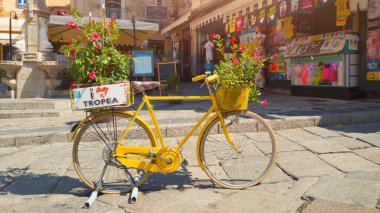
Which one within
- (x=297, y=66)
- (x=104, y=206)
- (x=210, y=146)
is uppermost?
(x=297, y=66)

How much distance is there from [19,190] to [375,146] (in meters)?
4.38

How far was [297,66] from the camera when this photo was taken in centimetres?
1030

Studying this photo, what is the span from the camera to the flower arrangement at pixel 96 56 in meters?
3.33

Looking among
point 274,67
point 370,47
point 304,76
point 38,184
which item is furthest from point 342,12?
point 38,184

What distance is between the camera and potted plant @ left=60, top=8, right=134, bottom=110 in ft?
10.7

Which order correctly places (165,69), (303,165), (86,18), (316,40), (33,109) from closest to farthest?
(303,165)
(33,109)
(316,40)
(86,18)
(165,69)

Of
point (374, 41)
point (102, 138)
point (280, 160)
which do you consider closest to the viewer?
point (102, 138)

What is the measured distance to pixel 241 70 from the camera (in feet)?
11.1

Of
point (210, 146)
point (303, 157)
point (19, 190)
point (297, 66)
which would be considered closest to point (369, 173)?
point (303, 157)

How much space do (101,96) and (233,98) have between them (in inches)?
48.0

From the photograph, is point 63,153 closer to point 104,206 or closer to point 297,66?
point 104,206

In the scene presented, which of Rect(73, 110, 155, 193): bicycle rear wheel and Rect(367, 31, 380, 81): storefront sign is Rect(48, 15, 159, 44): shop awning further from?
Rect(73, 110, 155, 193): bicycle rear wheel

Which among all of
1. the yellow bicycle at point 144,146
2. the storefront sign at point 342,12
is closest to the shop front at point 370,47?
the storefront sign at point 342,12

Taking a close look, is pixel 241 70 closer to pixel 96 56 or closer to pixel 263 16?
pixel 96 56
